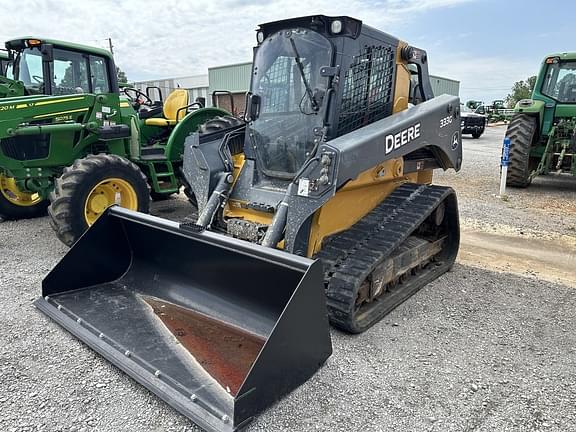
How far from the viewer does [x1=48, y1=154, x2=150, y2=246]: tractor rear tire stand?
4727 millimetres

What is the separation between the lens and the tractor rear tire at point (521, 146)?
8.60 metres

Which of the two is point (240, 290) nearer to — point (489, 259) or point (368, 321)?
point (368, 321)

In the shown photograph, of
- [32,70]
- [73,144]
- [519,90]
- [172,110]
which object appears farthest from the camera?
[519,90]

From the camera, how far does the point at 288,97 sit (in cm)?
404

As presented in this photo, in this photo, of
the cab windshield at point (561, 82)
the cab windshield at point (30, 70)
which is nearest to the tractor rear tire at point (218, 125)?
the cab windshield at point (30, 70)

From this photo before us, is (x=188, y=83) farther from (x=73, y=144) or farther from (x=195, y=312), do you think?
(x=195, y=312)

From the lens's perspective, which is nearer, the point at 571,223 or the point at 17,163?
the point at 17,163

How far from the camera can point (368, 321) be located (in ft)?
11.1

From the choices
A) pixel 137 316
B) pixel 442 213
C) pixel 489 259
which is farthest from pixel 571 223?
pixel 137 316

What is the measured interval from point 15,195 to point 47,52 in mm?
2006

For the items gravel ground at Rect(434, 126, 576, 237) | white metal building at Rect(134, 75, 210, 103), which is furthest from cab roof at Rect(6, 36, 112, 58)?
white metal building at Rect(134, 75, 210, 103)

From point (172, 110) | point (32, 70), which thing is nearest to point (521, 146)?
point (172, 110)

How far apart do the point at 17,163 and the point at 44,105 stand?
2.35 ft

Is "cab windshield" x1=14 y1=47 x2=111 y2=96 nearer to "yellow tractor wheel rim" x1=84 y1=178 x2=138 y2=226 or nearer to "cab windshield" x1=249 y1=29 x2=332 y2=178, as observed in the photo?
"yellow tractor wheel rim" x1=84 y1=178 x2=138 y2=226
